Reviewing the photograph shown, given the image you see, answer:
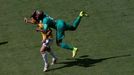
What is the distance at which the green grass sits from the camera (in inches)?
632

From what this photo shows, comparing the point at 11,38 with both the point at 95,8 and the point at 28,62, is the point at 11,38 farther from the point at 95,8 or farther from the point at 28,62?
the point at 95,8

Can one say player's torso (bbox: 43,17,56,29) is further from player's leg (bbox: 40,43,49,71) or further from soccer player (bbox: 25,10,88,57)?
player's leg (bbox: 40,43,49,71)

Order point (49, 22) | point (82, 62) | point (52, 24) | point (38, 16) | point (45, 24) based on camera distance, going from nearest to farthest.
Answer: point (45, 24) < point (38, 16) < point (49, 22) < point (52, 24) < point (82, 62)

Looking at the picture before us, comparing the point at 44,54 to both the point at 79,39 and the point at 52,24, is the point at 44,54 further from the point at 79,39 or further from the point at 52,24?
the point at 79,39

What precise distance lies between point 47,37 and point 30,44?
9.57 ft

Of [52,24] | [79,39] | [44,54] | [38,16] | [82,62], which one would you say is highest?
[38,16]

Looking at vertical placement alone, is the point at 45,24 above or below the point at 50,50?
above

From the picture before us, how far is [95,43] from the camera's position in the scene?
18172 millimetres

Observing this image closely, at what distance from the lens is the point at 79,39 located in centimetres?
1877

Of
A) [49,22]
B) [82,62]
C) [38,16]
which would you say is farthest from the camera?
[82,62]

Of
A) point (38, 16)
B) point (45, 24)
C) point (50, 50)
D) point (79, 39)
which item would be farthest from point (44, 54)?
point (79, 39)

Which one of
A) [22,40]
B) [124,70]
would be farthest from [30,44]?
[124,70]

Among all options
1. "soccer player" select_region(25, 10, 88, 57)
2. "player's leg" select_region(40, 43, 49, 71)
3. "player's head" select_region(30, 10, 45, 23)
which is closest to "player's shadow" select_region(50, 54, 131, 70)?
"soccer player" select_region(25, 10, 88, 57)

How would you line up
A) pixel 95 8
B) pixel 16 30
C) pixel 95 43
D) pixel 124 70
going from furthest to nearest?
pixel 95 8 → pixel 16 30 → pixel 95 43 → pixel 124 70
